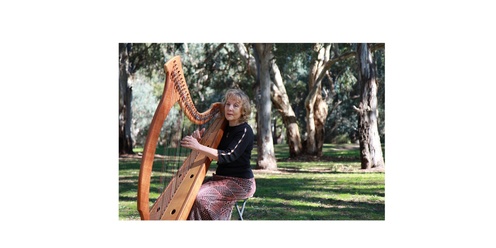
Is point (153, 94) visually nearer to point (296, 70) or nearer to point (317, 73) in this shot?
point (296, 70)

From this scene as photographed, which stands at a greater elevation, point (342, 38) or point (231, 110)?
point (342, 38)

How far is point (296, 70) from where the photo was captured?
18688 millimetres

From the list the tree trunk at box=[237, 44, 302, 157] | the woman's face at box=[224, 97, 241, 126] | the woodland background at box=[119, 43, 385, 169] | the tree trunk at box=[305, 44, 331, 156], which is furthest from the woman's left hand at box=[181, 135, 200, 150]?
the tree trunk at box=[305, 44, 331, 156]

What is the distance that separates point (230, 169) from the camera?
14.9 feet

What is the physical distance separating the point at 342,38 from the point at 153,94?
56.3 feet

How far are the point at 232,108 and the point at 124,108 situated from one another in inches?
488

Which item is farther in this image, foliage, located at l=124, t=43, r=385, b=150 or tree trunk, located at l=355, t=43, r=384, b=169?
foliage, located at l=124, t=43, r=385, b=150

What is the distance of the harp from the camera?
332 centimetres

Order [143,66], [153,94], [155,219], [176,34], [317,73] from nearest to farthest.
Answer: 1. [155,219]
2. [176,34]
3. [317,73]
4. [143,66]
5. [153,94]

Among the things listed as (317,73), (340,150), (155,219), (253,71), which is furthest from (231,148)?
(340,150)

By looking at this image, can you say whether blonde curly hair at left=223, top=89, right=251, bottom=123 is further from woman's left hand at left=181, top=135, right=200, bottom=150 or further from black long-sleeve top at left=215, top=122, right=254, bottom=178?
woman's left hand at left=181, top=135, right=200, bottom=150

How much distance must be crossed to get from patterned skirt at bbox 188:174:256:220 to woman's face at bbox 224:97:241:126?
1.52 feet

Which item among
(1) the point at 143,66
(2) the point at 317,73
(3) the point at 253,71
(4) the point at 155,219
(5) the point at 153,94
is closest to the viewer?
(4) the point at 155,219

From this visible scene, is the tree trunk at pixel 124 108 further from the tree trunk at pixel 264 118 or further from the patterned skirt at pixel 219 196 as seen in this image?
the patterned skirt at pixel 219 196
